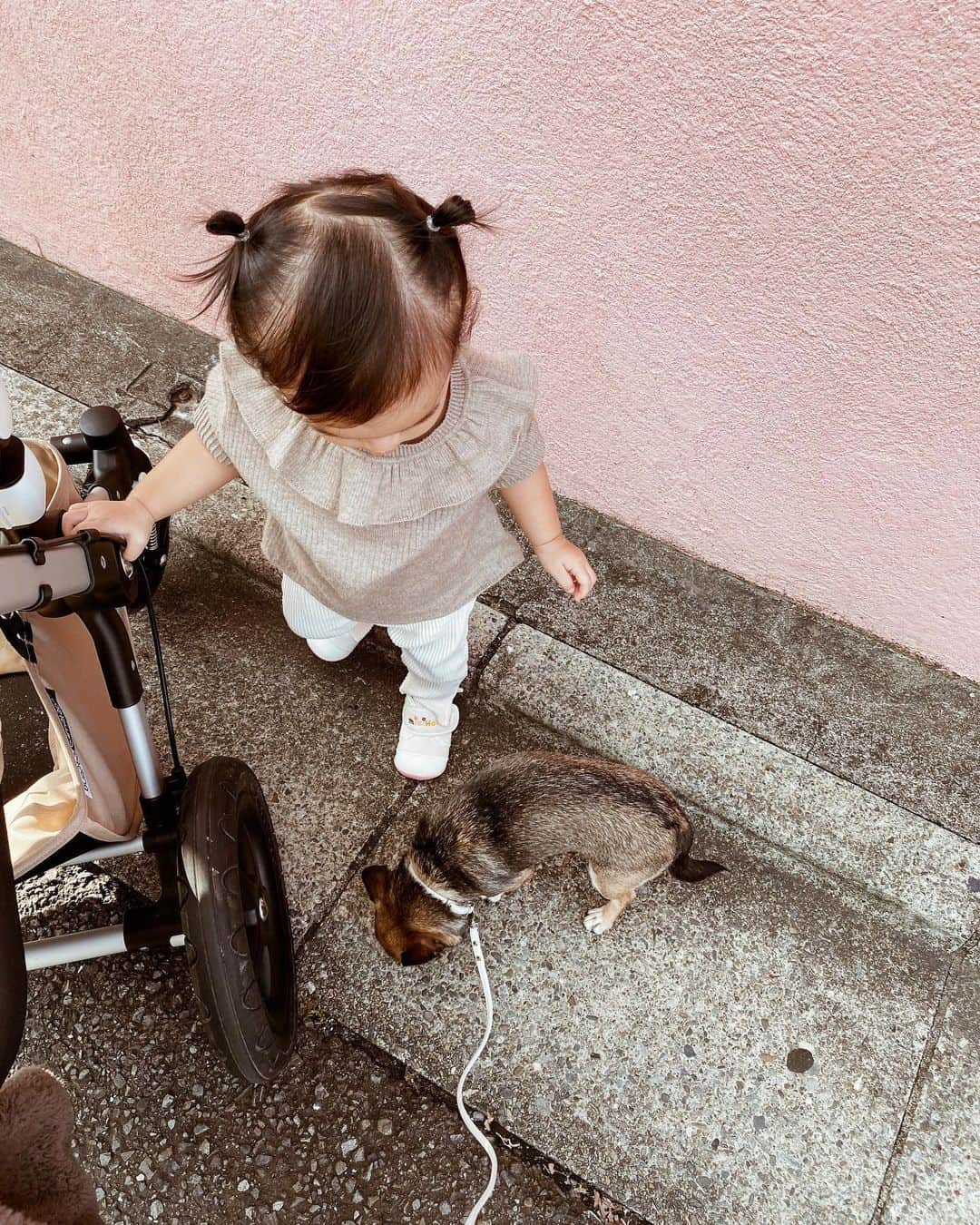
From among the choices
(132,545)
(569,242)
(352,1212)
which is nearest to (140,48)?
(569,242)

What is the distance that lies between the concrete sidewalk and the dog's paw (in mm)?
33

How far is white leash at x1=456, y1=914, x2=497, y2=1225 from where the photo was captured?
1.62 meters

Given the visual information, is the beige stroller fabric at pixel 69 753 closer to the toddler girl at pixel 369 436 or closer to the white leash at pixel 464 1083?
the toddler girl at pixel 369 436

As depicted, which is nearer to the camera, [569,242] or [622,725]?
[569,242]

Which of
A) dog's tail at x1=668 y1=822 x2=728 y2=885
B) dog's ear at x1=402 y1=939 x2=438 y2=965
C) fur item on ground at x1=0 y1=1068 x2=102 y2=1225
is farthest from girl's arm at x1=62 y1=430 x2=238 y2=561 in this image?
dog's tail at x1=668 y1=822 x2=728 y2=885

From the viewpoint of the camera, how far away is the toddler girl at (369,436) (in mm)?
1068

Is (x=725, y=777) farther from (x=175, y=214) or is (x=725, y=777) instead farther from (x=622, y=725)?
(x=175, y=214)

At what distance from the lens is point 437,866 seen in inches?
67.1

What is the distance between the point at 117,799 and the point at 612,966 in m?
1.07

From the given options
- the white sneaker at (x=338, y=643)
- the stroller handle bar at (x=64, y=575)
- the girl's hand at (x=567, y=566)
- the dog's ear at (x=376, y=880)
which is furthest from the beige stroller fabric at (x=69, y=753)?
the girl's hand at (x=567, y=566)

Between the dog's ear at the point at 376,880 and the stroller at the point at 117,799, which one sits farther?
the dog's ear at the point at 376,880

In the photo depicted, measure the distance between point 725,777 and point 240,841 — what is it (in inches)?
44.6

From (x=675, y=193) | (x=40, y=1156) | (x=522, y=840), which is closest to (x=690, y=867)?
(x=522, y=840)

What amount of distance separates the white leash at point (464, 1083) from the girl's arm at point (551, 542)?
77 centimetres
